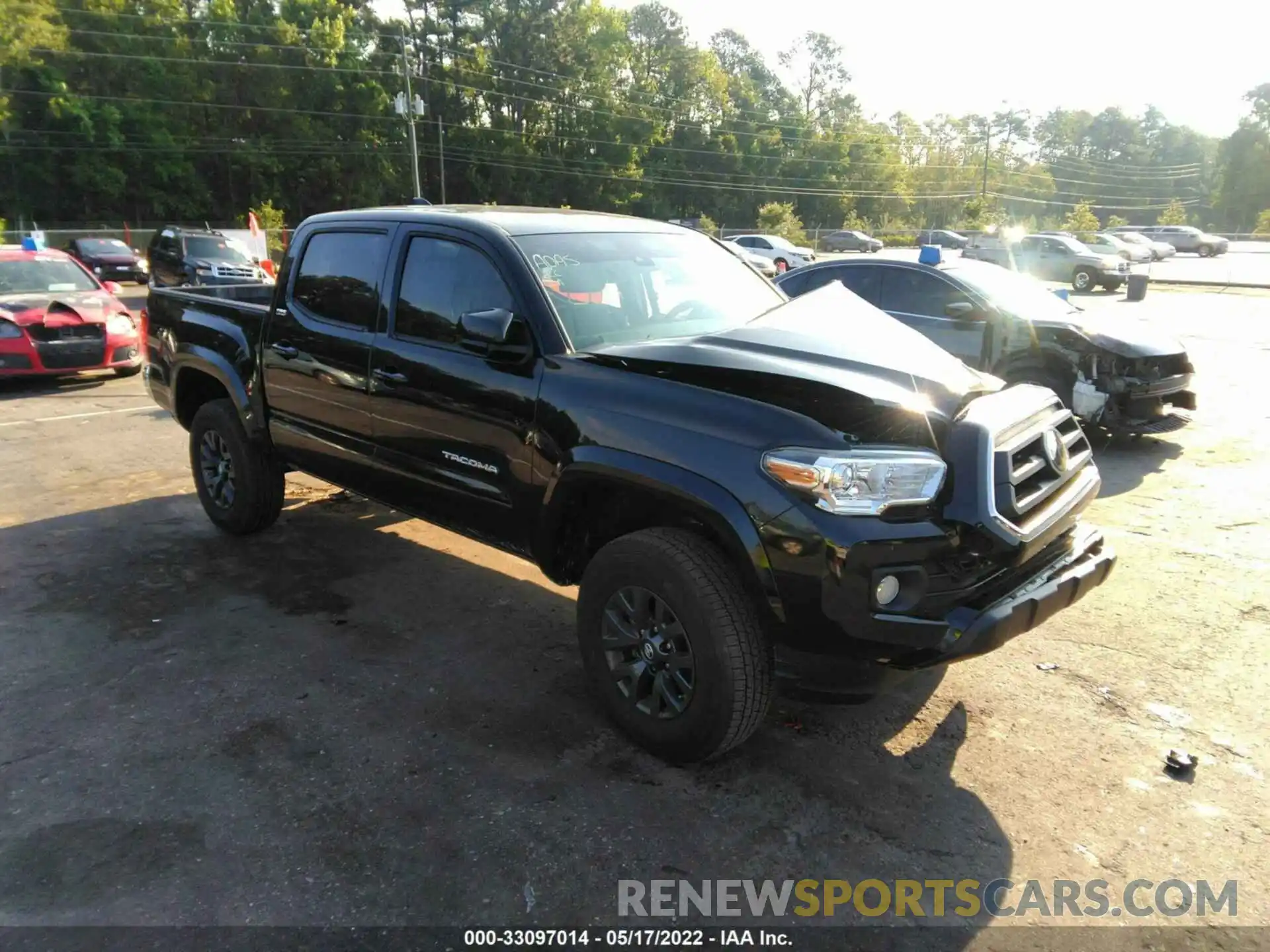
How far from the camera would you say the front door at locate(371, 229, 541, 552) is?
361 centimetres

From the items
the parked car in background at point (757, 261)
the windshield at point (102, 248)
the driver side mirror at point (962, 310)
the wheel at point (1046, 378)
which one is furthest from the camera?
the windshield at point (102, 248)

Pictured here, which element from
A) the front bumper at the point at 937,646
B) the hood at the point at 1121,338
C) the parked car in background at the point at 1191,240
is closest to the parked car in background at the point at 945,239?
the parked car in background at the point at 1191,240

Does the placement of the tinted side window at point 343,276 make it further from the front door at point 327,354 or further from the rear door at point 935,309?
the rear door at point 935,309

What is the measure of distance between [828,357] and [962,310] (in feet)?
15.7

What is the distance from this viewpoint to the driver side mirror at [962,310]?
7.39 m

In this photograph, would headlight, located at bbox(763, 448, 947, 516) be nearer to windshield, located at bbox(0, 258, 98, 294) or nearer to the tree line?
windshield, located at bbox(0, 258, 98, 294)

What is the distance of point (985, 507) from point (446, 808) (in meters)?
2.07

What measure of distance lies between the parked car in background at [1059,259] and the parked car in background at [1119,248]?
5.05m

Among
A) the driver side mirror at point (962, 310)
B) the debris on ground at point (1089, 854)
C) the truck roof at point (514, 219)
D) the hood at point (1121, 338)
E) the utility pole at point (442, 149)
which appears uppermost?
the utility pole at point (442, 149)

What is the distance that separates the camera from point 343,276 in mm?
4559

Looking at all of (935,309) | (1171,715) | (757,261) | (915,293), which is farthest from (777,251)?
(1171,715)

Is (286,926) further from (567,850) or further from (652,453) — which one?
(652,453)

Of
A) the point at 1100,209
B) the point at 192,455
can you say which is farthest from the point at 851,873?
the point at 1100,209

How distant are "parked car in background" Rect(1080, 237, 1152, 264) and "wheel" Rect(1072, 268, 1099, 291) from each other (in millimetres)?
5634
